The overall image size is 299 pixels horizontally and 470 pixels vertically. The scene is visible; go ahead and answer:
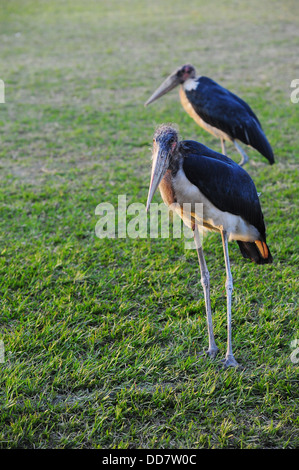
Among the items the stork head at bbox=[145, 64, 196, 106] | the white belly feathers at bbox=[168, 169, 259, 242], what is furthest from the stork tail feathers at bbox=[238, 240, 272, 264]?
the stork head at bbox=[145, 64, 196, 106]

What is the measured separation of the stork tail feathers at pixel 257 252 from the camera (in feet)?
10.9

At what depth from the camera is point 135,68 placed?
1034 centimetres

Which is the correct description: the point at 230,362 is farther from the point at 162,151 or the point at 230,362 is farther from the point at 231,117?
the point at 231,117

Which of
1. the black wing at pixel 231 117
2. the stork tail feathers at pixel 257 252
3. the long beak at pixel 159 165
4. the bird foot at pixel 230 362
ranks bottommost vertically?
the bird foot at pixel 230 362

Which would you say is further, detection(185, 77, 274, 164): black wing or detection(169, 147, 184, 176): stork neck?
detection(185, 77, 274, 164): black wing

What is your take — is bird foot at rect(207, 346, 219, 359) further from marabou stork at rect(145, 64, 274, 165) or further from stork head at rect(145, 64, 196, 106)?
stork head at rect(145, 64, 196, 106)

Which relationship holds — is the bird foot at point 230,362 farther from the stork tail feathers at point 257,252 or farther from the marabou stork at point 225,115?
the marabou stork at point 225,115

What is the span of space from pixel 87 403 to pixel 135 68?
9.06 metres

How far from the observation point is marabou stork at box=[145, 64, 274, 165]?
515 centimetres

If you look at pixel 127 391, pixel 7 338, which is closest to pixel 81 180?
pixel 7 338

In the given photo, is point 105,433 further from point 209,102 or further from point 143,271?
point 209,102

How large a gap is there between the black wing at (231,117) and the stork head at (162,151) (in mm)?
2623

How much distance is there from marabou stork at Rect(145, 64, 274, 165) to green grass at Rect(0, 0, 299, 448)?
416mm

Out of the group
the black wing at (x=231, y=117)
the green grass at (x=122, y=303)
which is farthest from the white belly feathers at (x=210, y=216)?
the black wing at (x=231, y=117)
